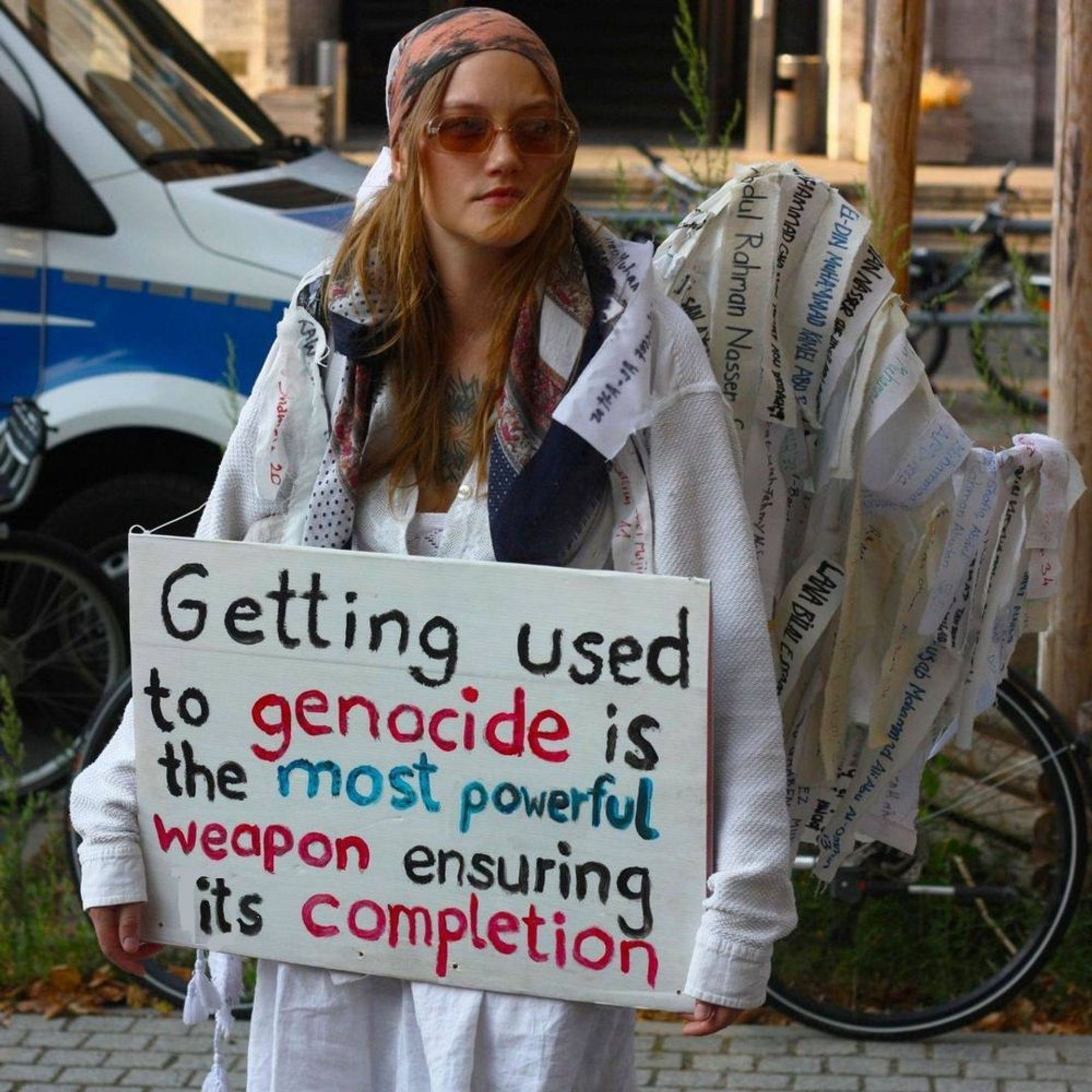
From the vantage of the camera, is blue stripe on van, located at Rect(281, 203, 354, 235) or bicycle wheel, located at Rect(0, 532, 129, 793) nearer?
bicycle wheel, located at Rect(0, 532, 129, 793)

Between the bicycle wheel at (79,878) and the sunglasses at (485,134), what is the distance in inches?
87.2

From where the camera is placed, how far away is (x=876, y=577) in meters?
3.29

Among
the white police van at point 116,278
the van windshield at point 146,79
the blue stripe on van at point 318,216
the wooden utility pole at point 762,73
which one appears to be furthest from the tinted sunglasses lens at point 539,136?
the wooden utility pole at point 762,73

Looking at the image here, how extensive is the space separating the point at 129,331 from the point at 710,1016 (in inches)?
166

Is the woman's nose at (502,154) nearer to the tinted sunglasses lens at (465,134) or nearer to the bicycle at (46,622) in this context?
the tinted sunglasses lens at (465,134)

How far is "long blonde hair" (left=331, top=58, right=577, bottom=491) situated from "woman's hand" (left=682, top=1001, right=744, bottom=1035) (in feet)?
2.19

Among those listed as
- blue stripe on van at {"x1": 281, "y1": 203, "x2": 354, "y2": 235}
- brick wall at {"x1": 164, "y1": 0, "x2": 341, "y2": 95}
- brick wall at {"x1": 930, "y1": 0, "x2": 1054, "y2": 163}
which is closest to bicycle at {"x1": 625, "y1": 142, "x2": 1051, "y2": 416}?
blue stripe on van at {"x1": 281, "y1": 203, "x2": 354, "y2": 235}

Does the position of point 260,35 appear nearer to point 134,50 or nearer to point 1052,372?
point 134,50

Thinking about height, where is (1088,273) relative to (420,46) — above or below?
below

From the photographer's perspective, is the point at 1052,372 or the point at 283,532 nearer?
the point at 283,532

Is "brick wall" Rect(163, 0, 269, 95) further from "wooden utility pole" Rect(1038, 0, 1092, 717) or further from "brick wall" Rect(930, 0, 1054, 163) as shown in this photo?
"wooden utility pole" Rect(1038, 0, 1092, 717)

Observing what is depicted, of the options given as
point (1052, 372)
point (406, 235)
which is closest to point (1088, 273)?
point (1052, 372)

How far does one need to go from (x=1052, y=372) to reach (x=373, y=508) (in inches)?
100

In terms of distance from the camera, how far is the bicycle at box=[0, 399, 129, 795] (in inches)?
223
